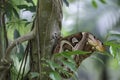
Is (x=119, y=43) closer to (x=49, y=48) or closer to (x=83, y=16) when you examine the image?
(x=49, y=48)

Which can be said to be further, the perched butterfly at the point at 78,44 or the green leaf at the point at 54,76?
the perched butterfly at the point at 78,44

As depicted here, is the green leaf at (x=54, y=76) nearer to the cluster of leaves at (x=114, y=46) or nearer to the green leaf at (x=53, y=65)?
the green leaf at (x=53, y=65)

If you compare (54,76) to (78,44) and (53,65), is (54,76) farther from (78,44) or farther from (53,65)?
(78,44)

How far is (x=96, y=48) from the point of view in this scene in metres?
0.91

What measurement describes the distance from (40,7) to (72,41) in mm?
129

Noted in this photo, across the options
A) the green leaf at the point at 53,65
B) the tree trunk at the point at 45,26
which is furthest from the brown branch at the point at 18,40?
the green leaf at the point at 53,65

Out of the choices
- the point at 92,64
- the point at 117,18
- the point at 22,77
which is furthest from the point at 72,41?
the point at 92,64

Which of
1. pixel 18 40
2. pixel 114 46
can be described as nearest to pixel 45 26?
pixel 18 40

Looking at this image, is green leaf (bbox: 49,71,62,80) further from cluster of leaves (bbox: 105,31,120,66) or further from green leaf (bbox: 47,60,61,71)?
cluster of leaves (bbox: 105,31,120,66)

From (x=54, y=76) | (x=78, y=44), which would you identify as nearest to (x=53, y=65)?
(x=54, y=76)

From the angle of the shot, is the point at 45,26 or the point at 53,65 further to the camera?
the point at 45,26

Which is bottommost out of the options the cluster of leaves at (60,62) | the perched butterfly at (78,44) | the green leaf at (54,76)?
the green leaf at (54,76)

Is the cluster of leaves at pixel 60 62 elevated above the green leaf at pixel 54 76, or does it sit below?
above

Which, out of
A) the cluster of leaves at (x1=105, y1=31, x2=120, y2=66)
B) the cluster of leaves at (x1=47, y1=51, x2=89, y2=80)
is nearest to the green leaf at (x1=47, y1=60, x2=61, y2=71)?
the cluster of leaves at (x1=47, y1=51, x2=89, y2=80)
